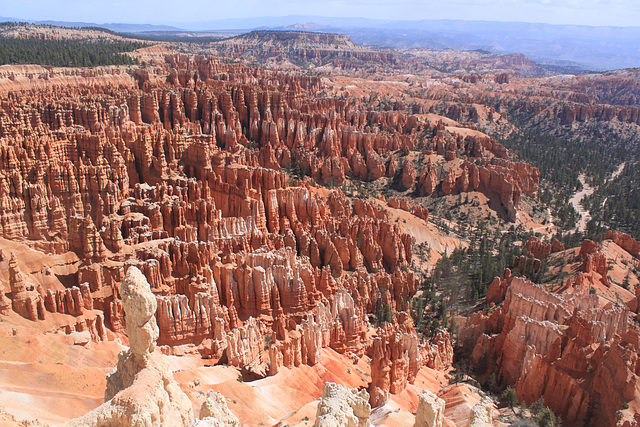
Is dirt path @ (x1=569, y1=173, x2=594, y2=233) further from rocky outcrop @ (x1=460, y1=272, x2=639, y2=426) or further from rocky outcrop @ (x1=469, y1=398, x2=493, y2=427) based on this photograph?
rocky outcrop @ (x1=469, y1=398, x2=493, y2=427)

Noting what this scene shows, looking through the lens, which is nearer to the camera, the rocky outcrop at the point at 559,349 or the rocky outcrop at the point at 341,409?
the rocky outcrop at the point at 341,409

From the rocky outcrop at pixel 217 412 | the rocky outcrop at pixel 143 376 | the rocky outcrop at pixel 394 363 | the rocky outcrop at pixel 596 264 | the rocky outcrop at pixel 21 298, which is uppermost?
the rocky outcrop at pixel 143 376

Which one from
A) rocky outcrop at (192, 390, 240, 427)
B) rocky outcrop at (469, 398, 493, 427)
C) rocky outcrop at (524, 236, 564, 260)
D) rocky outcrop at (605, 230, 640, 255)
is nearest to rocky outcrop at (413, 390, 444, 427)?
rocky outcrop at (469, 398, 493, 427)

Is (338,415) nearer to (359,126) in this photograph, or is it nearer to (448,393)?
(448,393)

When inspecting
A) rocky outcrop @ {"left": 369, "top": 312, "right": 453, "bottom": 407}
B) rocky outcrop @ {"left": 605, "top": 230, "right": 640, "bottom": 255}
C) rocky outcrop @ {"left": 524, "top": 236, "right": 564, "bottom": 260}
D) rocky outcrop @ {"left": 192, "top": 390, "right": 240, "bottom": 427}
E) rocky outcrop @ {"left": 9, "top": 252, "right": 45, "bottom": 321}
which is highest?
rocky outcrop @ {"left": 192, "top": 390, "right": 240, "bottom": 427}

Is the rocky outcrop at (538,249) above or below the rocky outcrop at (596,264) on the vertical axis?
below

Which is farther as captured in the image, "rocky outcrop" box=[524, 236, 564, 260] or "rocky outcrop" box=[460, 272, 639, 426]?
Answer: "rocky outcrop" box=[524, 236, 564, 260]

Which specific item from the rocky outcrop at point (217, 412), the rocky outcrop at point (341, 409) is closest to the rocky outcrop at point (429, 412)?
the rocky outcrop at point (341, 409)

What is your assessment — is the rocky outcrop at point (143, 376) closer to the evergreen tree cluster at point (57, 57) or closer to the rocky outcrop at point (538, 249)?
the rocky outcrop at point (538, 249)
